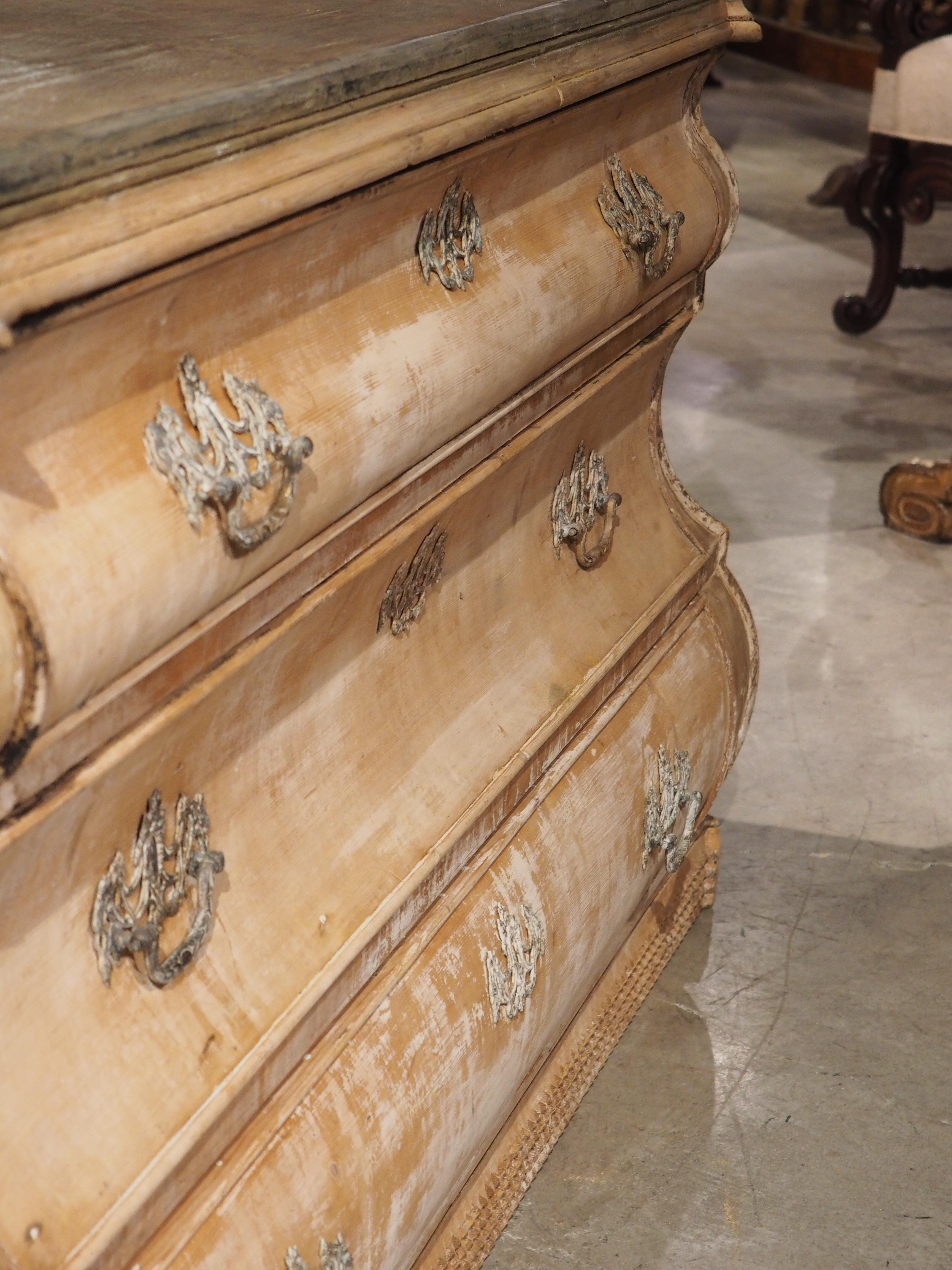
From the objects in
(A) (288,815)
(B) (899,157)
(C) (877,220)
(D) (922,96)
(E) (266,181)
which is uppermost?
(E) (266,181)

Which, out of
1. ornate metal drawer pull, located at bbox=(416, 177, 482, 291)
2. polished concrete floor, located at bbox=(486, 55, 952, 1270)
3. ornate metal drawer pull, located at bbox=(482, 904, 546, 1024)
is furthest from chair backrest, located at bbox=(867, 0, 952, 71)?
ornate metal drawer pull, located at bbox=(482, 904, 546, 1024)

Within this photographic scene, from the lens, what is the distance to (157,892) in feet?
2.87

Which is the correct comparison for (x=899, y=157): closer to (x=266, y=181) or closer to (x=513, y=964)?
(x=513, y=964)

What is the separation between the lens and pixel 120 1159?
82cm

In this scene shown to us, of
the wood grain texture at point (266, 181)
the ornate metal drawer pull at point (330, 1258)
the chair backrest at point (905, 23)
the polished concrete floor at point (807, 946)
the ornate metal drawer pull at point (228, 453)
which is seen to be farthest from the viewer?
the chair backrest at point (905, 23)

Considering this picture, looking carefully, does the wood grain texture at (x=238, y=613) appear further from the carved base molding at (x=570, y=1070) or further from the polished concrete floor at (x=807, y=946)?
the polished concrete floor at (x=807, y=946)

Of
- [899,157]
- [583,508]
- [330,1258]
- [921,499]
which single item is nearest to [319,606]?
[330,1258]

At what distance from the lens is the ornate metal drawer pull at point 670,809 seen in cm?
151

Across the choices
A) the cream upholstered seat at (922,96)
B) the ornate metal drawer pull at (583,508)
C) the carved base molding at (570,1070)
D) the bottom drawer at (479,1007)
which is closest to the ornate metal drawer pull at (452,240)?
the ornate metal drawer pull at (583,508)

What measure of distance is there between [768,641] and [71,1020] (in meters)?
1.88

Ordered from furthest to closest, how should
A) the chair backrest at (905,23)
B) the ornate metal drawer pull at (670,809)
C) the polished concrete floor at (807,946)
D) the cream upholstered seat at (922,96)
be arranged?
1. the chair backrest at (905,23)
2. the cream upholstered seat at (922,96)
3. the ornate metal drawer pull at (670,809)
4. the polished concrete floor at (807,946)

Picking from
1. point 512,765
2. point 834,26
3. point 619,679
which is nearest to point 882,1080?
point 619,679

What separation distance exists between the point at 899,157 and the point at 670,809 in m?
2.90

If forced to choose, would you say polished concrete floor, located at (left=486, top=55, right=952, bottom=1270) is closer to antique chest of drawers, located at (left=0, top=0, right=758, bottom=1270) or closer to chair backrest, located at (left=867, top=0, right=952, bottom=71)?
antique chest of drawers, located at (left=0, top=0, right=758, bottom=1270)
